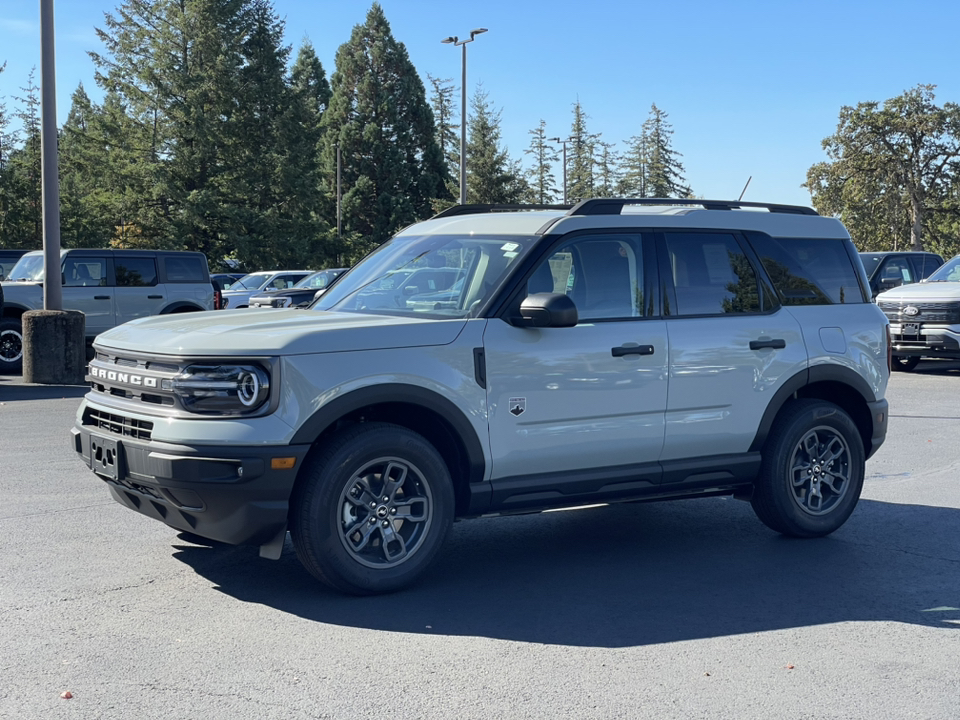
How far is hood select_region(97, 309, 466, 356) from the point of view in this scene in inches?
203

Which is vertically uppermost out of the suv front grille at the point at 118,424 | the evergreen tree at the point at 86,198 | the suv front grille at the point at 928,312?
the evergreen tree at the point at 86,198

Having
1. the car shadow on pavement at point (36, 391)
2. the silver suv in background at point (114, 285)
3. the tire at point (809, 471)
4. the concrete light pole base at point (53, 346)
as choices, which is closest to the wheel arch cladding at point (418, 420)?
the tire at point (809, 471)

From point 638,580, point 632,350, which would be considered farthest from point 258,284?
point 638,580

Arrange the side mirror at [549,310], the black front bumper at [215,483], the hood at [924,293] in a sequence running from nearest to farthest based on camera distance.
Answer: the black front bumper at [215,483] → the side mirror at [549,310] → the hood at [924,293]

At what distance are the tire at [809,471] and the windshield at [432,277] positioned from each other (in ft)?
6.74

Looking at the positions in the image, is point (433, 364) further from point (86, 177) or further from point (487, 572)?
point (86, 177)

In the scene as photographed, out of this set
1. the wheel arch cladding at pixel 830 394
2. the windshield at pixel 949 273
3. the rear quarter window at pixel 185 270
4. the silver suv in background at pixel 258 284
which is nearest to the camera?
the wheel arch cladding at pixel 830 394

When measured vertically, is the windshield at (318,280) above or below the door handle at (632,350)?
above

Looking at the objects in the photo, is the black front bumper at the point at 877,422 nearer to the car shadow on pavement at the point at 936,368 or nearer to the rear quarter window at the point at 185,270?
the car shadow on pavement at the point at 936,368

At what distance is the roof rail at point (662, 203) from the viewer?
620 cm

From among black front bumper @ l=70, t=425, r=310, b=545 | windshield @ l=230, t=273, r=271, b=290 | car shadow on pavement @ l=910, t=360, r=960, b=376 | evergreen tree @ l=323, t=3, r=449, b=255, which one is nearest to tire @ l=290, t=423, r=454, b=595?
black front bumper @ l=70, t=425, r=310, b=545

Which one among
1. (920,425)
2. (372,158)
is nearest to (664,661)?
(920,425)

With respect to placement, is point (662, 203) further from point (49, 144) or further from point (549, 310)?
point (49, 144)

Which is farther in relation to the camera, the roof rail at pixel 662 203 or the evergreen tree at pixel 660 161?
the evergreen tree at pixel 660 161
